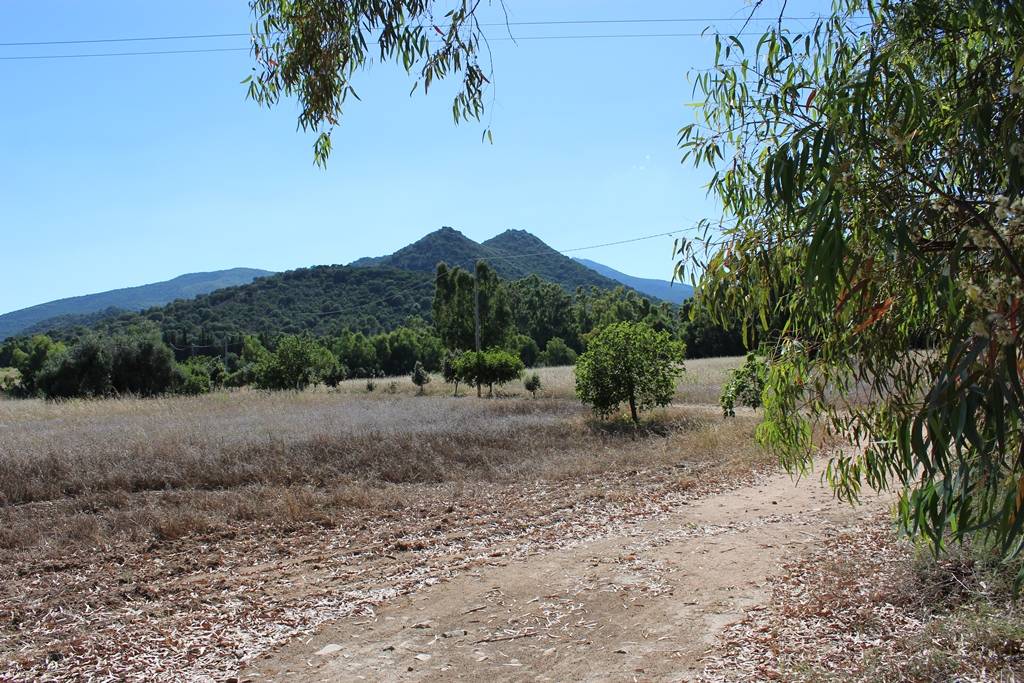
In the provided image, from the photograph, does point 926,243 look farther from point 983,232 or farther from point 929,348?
point 929,348

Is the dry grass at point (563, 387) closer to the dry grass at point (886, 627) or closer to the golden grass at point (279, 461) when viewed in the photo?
the golden grass at point (279, 461)

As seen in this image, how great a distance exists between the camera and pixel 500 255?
104 metres

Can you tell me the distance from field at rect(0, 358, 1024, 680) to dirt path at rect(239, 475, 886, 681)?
0.08 feet

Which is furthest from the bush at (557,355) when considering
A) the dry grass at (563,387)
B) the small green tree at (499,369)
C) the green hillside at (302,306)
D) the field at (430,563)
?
the field at (430,563)

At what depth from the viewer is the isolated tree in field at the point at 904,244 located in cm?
226

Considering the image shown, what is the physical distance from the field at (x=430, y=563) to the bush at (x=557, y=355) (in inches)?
1984

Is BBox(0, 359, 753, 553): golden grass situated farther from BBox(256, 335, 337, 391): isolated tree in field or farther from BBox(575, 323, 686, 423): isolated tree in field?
BBox(256, 335, 337, 391): isolated tree in field

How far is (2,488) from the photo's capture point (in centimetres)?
967

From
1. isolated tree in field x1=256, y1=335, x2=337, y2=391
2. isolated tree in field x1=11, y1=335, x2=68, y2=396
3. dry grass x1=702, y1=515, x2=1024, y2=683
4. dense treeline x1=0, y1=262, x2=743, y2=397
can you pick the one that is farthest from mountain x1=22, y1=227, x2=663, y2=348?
dry grass x1=702, y1=515, x2=1024, y2=683

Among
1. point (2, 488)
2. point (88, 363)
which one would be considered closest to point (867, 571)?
point (2, 488)

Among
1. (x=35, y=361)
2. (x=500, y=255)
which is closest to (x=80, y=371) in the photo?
(x=35, y=361)

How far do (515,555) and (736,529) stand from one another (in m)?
2.40

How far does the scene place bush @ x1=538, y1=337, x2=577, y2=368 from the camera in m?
63.6

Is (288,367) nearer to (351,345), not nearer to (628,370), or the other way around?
(628,370)
